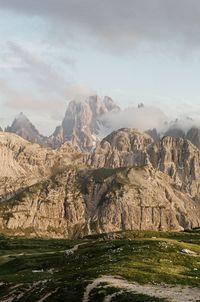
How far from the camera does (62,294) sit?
68.3 m

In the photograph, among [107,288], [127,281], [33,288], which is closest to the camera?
[107,288]

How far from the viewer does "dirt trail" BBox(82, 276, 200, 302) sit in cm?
5959

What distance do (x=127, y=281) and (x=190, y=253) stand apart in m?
33.8

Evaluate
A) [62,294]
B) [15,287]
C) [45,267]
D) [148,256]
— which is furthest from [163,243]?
[62,294]

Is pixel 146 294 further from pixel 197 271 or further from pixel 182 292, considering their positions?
pixel 197 271

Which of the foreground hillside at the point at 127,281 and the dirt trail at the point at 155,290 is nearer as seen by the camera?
the dirt trail at the point at 155,290

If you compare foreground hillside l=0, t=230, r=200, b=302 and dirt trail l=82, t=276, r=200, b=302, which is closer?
dirt trail l=82, t=276, r=200, b=302

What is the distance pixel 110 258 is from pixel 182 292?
34388mm

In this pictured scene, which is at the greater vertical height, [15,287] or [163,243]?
[163,243]

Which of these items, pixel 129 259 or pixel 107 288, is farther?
pixel 129 259

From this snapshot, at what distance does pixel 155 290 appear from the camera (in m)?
64.5

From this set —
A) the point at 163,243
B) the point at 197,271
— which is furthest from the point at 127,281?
the point at 163,243

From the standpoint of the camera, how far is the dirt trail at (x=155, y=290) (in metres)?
59.6

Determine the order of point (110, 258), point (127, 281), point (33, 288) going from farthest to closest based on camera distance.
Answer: point (110, 258) < point (33, 288) < point (127, 281)
